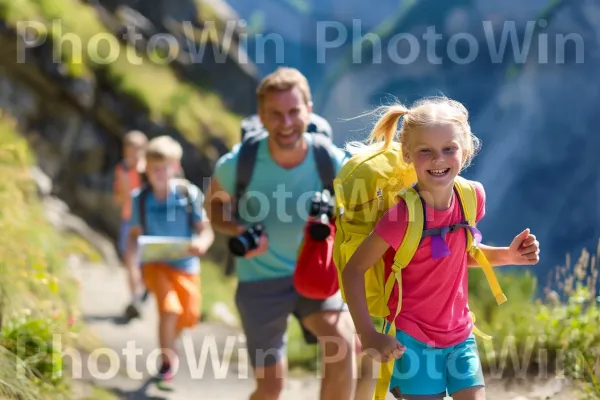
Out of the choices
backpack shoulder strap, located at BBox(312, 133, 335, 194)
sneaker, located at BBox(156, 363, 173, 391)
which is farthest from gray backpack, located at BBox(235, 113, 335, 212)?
sneaker, located at BBox(156, 363, 173, 391)

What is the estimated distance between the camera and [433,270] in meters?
3.64

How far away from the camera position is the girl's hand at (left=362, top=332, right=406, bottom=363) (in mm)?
3365

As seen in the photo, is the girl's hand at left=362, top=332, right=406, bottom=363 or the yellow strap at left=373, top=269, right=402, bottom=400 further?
the yellow strap at left=373, top=269, right=402, bottom=400

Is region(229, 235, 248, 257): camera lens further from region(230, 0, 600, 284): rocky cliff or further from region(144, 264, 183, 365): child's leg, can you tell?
region(230, 0, 600, 284): rocky cliff

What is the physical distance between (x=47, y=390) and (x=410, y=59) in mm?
10683

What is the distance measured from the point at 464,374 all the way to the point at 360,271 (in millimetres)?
573

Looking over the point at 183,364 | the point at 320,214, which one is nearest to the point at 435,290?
the point at 320,214

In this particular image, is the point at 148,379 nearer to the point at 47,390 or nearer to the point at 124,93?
the point at 47,390

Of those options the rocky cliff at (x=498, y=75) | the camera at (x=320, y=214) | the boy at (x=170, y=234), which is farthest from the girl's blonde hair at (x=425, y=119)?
the rocky cliff at (x=498, y=75)

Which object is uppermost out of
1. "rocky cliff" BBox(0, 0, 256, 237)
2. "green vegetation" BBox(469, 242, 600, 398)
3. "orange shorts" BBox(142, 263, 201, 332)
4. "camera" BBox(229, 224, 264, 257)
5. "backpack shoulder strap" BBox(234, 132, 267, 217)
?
"rocky cliff" BBox(0, 0, 256, 237)

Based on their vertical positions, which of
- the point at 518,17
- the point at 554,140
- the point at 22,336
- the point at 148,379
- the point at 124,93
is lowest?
the point at 148,379

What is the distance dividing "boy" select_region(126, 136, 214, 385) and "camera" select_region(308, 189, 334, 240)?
1931mm

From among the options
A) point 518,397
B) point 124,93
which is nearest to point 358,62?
point 124,93

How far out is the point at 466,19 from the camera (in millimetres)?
13844
